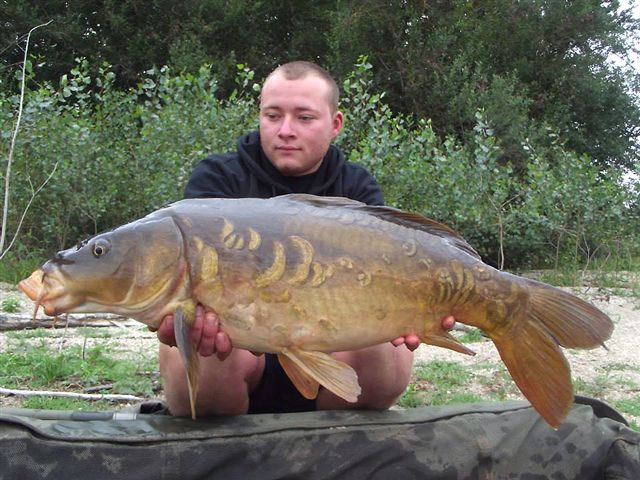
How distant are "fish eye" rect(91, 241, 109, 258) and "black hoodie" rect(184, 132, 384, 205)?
601mm

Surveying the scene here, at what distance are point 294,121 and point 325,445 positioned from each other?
2.88 ft

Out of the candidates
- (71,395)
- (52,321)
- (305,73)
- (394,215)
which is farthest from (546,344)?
(52,321)

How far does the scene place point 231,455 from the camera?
175cm

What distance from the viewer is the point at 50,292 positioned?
1545mm

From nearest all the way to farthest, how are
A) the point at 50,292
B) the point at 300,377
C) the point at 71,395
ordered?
the point at 50,292 < the point at 300,377 < the point at 71,395

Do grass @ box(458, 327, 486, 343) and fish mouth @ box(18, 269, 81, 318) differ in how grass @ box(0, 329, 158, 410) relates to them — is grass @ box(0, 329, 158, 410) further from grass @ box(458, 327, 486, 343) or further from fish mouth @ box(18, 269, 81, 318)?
grass @ box(458, 327, 486, 343)

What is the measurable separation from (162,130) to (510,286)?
13.9 ft

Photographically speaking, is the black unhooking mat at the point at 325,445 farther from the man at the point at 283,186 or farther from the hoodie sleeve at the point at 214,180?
the hoodie sleeve at the point at 214,180

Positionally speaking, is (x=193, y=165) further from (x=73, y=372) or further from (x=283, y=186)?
(x=283, y=186)

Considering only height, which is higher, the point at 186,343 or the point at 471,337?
the point at 186,343

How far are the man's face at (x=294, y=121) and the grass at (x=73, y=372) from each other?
37.4 inches

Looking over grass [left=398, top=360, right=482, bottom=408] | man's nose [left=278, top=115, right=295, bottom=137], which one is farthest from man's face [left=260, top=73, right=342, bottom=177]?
grass [left=398, top=360, right=482, bottom=408]

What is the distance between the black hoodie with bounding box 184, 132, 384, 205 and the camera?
2207 mm

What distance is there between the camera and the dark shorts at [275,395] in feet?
7.12
